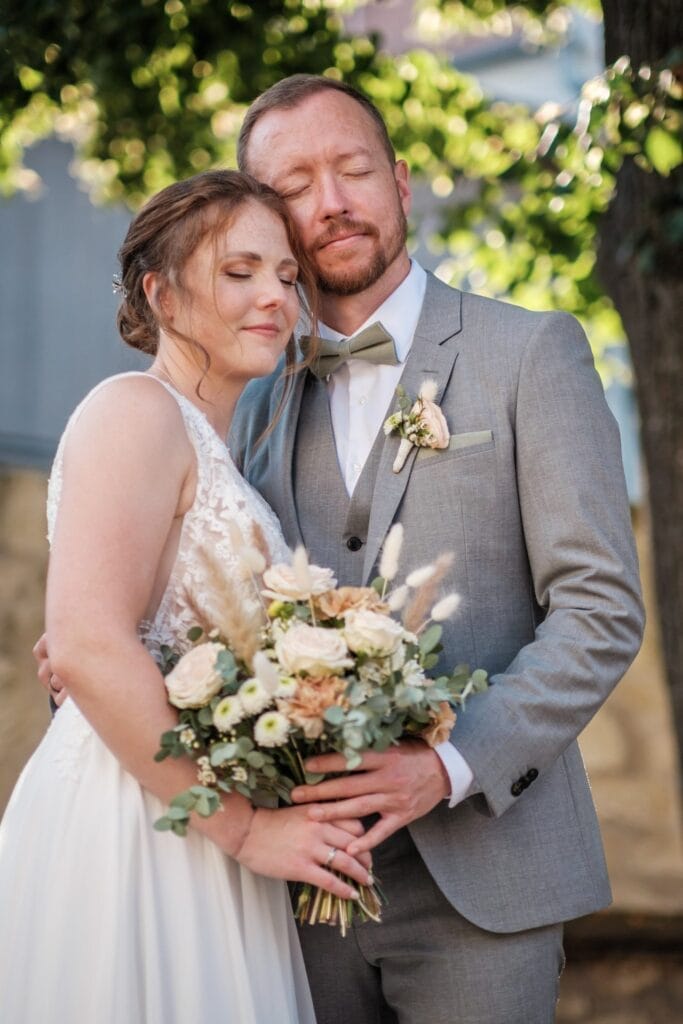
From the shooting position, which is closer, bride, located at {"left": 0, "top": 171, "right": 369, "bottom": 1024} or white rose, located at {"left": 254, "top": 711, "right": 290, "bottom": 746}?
white rose, located at {"left": 254, "top": 711, "right": 290, "bottom": 746}

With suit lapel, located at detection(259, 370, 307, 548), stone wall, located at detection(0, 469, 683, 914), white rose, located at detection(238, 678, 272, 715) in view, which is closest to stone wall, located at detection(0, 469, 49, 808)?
stone wall, located at detection(0, 469, 683, 914)

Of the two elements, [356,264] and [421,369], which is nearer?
[421,369]

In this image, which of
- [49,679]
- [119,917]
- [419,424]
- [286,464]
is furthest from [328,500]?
[119,917]

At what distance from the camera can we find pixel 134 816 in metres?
2.64

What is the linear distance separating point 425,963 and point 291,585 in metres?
0.99

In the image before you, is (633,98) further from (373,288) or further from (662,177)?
(373,288)

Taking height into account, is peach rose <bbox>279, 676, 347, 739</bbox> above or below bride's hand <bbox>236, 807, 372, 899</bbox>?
above

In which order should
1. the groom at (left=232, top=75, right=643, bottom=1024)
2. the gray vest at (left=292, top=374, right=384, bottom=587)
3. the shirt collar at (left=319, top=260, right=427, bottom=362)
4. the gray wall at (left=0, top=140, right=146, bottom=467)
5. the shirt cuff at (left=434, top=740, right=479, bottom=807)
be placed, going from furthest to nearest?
1. the gray wall at (left=0, top=140, right=146, bottom=467)
2. the shirt collar at (left=319, top=260, right=427, bottom=362)
3. the gray vest at (left=292, top=374, right=384, bottom=587)
4. the groom at (left=232, top=75, right=643, bottom=1024)
5. the shirt cuff at (left=434, top=740, right=479, bottom=807)

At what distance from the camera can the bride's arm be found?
253cm

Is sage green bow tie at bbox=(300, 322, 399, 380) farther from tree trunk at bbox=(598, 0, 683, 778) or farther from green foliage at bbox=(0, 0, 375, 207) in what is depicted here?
green foliage at bbox=(0, 0, 375, 207)

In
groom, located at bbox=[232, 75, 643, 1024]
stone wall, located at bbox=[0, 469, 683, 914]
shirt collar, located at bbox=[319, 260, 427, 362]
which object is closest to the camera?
groom, located at bbox=[232, 75, 643, 1024]

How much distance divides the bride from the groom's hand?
0.04 metres

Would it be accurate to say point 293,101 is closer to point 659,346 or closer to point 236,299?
point 236,299

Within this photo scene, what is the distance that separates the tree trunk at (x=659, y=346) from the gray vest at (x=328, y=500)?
200 centimetres
